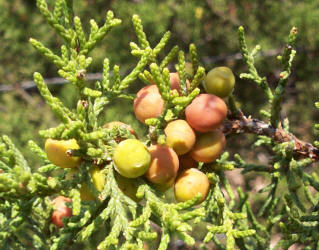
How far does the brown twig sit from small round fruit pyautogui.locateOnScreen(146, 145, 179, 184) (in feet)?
1.41

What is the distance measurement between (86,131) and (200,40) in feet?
15.0

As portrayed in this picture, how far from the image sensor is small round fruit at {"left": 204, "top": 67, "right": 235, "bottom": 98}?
1.64 metres

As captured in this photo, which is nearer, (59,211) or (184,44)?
(59,211)

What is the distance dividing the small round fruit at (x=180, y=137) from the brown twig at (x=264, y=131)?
0.33m

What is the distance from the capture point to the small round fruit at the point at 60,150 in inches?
58.3

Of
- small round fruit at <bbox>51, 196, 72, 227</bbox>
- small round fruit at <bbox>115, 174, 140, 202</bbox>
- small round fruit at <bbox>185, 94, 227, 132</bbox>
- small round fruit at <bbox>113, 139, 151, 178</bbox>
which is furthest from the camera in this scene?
small round fruit at <bbox>51, 196, 72, 227</bbox>

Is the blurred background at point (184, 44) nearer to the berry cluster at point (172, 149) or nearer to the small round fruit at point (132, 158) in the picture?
the berry cluster at point (172, 149)

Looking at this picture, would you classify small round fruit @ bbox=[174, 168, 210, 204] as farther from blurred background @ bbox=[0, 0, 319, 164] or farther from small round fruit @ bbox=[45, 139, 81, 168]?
blurred background @ bbox=[0, 0, 319, 164]

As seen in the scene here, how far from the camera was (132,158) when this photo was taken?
4.52 ft

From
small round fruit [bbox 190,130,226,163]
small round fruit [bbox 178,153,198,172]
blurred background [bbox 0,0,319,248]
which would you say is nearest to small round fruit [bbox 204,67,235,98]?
small round fruit [bbox 190,130,226,163]

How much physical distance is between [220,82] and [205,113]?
0.25m

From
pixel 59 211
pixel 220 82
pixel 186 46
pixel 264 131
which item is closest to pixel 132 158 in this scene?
pixel 220 82

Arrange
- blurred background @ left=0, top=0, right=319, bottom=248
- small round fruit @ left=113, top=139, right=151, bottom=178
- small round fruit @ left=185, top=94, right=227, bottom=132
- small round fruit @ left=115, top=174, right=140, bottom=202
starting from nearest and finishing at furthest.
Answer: small round fruit @ left=113, top=139, right=151, bottom=178, small round fruit @ left=185, top=94, right=227, bottom=132, small round fruit @ left=115, top=174, right=140, bottom=202, blurred background @ left=0, top=0, right=319, bottom=248

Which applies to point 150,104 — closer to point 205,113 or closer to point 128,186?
point 205,113
